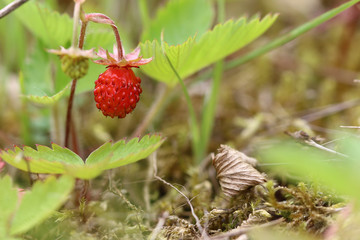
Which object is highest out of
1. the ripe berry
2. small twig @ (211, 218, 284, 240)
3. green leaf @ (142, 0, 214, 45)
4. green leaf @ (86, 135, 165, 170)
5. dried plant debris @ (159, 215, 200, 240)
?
green leaf @ (142, 0, 214, 45)

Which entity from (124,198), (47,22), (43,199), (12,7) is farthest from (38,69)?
(43,199)

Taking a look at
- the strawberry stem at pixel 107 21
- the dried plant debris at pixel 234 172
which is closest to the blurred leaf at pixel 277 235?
the dried plant debris at pixel 234 172

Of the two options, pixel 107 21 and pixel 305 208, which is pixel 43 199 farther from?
pixel 305 208

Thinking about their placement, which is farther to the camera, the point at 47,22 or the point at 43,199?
the point at 47,22

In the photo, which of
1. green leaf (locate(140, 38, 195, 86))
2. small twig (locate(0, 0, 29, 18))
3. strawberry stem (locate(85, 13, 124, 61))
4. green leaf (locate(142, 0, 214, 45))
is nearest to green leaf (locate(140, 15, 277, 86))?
green leaf (locate(140, 38, 195, 86))

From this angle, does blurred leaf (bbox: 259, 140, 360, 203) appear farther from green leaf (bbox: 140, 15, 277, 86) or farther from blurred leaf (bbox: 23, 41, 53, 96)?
blurred leaf (bbox: 23, 41, 53, 96)

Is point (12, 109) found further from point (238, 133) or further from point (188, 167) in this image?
point (238, 133)
